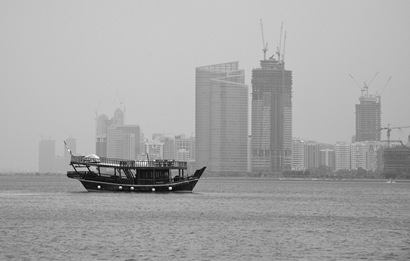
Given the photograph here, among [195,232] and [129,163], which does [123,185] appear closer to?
[129,163]

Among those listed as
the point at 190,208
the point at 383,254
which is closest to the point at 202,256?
the point at 383,254

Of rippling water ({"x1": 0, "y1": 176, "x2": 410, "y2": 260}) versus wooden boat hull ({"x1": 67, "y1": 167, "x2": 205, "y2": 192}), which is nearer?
rippling water ({"x1": 0, "y1": 176, "x2": 410, "y2": 260})

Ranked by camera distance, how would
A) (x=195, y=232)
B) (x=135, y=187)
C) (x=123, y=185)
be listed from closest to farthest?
(x=195, y=232) → (x=135, y=187) → (x=123, y=185)

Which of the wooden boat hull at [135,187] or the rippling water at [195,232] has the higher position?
the wooden boat hull at [135,187]

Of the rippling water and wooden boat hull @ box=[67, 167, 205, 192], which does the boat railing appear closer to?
wooden boat hull @ box=[67, 167, 205, 192]

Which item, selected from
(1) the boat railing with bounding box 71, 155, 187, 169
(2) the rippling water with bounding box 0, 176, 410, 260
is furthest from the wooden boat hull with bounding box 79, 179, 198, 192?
(2) the rippling water with bounding box 0, 176, 410, 260

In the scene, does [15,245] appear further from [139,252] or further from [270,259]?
[270,259]

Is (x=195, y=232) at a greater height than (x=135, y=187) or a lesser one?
lesser

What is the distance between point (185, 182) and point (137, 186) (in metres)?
Result: 10.0

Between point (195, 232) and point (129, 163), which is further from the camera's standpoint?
point (129, 163)

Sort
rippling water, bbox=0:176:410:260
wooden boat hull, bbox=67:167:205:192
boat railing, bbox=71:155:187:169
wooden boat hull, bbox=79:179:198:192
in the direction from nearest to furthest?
1. rippling water, bbox=0:176:410:260
2. boat railing, bbox=71:155:187:169
3. wooden boat hull, bbox=67:167:205:192
4. wooden boat hull, bbox=79:179:198:192

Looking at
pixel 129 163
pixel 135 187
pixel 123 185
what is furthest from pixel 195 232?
pixel 123 185

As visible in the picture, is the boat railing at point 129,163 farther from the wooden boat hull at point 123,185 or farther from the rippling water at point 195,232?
the rippling water at point 195,232

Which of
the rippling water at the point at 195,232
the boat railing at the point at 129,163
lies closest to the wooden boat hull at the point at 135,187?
the boat railing at the point at 129,163
